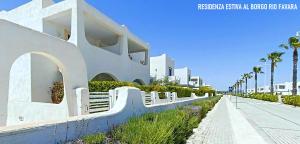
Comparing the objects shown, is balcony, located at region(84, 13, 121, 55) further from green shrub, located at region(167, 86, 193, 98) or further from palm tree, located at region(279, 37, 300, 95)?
palm tree, located at region(279, 37, 300, 95)

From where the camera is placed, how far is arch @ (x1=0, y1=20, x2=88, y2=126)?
297 inches

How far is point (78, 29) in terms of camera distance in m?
16.5

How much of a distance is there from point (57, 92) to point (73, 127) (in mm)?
10965

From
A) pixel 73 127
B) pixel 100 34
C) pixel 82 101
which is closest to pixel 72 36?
pixel 100 34

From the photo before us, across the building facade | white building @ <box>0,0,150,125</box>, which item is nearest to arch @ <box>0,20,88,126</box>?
white building @ <box>0,0,150,125</box>

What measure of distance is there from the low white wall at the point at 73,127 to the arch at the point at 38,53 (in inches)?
140

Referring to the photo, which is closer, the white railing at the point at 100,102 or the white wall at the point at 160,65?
the white railing at the point at 100,102

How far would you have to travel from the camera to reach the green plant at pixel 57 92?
46.2ft

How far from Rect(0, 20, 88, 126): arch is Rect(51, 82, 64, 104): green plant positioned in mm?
2397

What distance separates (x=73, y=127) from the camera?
4.34 m

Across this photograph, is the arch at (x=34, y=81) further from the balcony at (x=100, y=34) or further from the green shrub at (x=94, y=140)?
the green shrub at (x=94, y=140)

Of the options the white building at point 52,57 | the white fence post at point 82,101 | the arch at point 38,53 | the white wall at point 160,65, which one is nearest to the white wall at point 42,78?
the white building at point 52,57

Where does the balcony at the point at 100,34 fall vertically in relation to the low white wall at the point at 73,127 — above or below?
above

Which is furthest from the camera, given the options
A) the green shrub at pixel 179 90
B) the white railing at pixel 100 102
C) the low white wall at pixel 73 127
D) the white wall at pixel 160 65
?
the white wall at pixel 160 65
